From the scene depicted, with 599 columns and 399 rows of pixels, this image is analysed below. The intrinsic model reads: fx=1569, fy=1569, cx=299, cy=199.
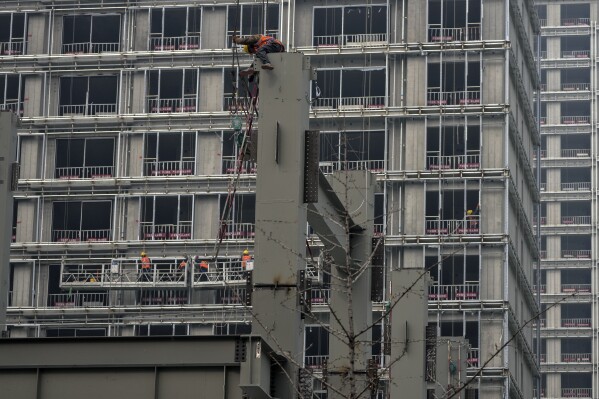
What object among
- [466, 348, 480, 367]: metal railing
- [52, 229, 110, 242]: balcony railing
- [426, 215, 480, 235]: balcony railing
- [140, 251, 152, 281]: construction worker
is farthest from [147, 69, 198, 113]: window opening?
[466, 348, 480, 367]: metal railing

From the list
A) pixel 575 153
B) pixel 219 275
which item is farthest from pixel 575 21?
pixel 219 275

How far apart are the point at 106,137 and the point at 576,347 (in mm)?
70619

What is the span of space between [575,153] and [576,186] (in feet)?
11.7

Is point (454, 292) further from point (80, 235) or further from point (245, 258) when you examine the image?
point (80, 235)

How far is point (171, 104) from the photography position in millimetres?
92375

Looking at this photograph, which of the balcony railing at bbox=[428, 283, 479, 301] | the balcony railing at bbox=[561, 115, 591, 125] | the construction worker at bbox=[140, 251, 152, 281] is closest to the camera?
the balcony railing at bbox=[428, 283, 479, 301]

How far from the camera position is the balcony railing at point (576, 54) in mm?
160750

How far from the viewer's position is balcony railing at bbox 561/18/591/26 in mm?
162125

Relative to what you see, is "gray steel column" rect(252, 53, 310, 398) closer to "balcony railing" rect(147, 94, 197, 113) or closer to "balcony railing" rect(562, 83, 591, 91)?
"balcony railing" rect(147, 94, 197, 113)

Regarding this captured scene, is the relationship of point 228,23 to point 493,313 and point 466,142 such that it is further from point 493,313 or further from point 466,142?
point 493,313

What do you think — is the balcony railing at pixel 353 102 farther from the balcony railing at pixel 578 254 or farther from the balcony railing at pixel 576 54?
the balcony railing at pixel 576 54

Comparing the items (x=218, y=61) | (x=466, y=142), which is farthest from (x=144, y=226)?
(x=466, y=142)

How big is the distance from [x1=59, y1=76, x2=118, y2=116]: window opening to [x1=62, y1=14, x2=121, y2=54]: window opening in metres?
1.83

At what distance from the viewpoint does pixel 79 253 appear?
9131cm
